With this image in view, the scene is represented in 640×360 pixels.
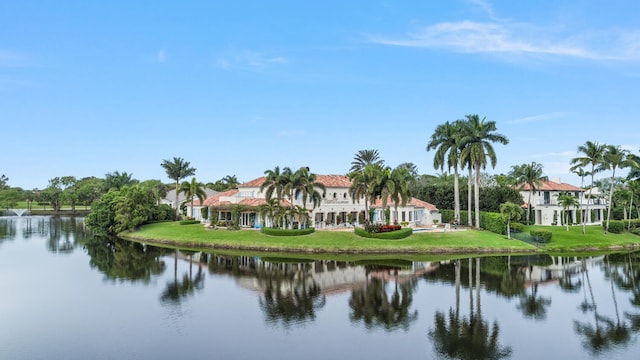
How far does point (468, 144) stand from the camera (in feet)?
215

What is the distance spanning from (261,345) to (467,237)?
4164 cm

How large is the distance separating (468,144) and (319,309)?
44.1 m

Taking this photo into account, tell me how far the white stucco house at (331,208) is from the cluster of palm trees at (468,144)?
860cm

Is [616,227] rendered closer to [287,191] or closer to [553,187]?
[553,187]

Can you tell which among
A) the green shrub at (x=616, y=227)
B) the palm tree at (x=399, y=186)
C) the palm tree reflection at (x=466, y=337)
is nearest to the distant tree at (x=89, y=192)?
the palm tree at (x=399, y=186)

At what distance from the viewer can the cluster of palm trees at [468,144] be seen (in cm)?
6431

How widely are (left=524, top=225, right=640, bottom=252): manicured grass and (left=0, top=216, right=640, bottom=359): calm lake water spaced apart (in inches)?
316

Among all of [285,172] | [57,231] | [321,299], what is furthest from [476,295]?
[57,231]

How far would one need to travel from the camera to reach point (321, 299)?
31906 millimetres

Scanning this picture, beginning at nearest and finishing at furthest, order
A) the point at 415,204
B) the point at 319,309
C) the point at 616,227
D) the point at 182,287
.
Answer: the point at 319,309 < the point at 182,287 < the point at 616,227 < the point at 415,204

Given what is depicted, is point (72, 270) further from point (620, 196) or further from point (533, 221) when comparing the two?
point (620, 196)

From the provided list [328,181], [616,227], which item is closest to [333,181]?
[328,181]

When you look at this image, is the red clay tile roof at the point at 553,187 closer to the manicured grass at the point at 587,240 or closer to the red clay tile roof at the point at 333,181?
the manicured grass at the point at 587,240

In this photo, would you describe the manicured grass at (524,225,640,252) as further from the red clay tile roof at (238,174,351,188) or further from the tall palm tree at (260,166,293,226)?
the tall palm tree at (260,166,293,226)
